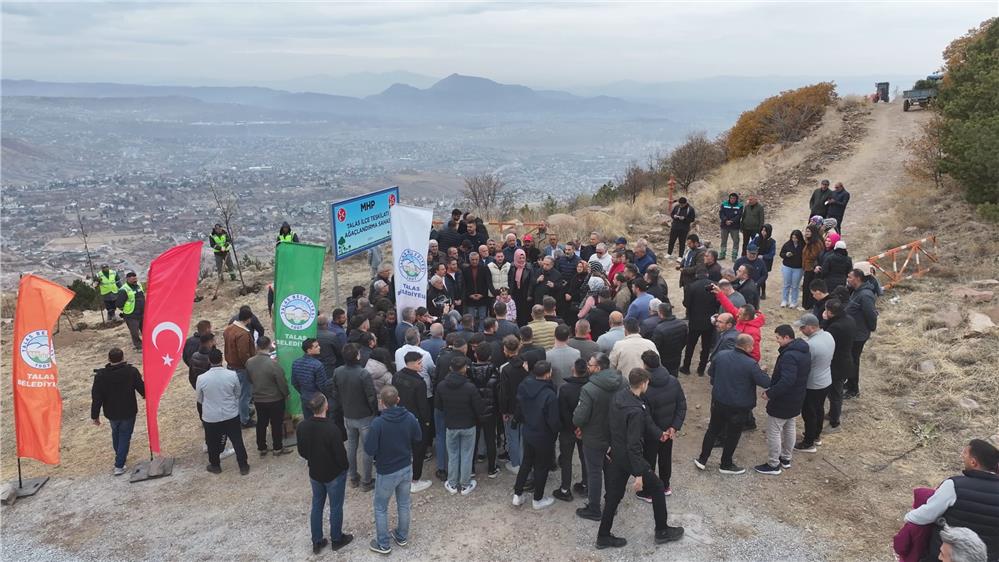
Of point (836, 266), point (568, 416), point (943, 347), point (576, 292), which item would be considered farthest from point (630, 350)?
point (943, 347)

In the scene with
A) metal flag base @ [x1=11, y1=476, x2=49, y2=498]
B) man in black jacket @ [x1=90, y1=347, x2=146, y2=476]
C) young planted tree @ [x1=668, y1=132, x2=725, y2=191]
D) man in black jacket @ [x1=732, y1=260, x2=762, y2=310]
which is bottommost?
→ metal flag base @ [x1=11, y1=476, x2=49, y2=498]

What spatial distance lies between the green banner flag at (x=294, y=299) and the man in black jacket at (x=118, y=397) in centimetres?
182

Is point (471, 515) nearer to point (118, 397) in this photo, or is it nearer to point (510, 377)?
point (510, 377)

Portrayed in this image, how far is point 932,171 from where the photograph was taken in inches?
762

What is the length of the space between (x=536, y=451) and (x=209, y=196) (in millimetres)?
54429

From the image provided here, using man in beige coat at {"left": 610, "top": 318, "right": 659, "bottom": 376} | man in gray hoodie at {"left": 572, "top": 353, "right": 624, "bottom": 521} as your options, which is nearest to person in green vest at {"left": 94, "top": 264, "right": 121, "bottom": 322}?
man in beige coat at {"left": 610, "top": 318, "right": 659, "bottom": 376}

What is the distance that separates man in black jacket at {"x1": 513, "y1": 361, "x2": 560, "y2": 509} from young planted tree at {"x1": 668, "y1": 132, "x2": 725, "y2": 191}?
2145 centimetres

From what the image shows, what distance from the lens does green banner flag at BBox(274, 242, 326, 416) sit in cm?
838

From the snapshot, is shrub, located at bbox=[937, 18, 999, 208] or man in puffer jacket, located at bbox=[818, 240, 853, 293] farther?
shrub, located at bbox=[937, 18, 999, 208]

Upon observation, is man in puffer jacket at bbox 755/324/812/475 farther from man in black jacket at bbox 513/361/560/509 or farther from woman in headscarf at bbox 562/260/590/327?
woman in headscarf at bbox 562/260/590/327

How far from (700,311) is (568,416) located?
3.66 meters

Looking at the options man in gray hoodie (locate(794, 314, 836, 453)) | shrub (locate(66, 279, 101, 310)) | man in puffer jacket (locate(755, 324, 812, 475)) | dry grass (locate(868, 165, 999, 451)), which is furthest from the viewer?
shrub (locate(66, 279, 101, 310))

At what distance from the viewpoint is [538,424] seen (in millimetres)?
6422

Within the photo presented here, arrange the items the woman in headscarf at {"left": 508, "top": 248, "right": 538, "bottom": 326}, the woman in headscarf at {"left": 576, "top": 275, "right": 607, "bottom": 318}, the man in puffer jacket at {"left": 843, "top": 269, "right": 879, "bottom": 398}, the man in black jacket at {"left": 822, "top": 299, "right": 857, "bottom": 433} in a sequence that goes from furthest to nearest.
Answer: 1. the woman in headscarf at {"left": 508, "top": 248, "right": 538, "bottom": 326}
2. the woman in headscarf at {"left": 576, "top": 275, "right": 607, "bottom": 318}
3. the man in puffer jacket at {"left": 843, "top": 269, "right": 879, "bottom": 398}
4. the man in black jacket at {"left": 822, "top": 299, "right": 857, "bottom": 433}
